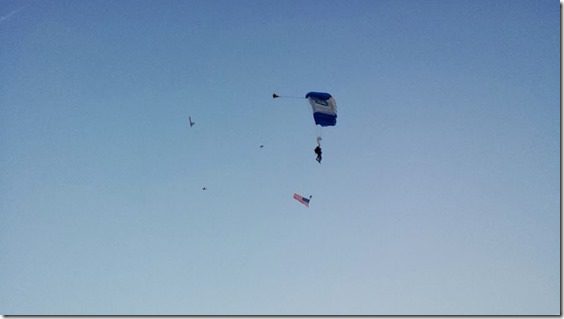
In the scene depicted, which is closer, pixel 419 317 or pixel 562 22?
pixel 419 317

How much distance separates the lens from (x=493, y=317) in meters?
34.9

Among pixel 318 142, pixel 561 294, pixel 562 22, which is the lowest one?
pixel 561 294

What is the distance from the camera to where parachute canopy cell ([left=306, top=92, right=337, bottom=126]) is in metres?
52.4

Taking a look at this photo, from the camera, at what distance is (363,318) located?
34.9m

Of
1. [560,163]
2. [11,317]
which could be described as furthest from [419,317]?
[11,317]

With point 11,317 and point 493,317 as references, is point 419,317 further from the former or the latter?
point 11,317

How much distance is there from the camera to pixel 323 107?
173 feet

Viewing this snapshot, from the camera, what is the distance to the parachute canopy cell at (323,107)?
52406mm

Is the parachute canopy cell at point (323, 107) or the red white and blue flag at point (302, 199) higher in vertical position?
the parachute canopy cell at point (323, 107)

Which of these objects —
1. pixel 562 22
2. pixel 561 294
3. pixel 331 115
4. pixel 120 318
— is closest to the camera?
pixel 120 318

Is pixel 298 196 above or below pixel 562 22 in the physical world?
below

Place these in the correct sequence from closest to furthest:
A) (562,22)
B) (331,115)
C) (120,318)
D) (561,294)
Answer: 1. (120,318)
2. (561,294)
3. (562,22)
4. (331,115)

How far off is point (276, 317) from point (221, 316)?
2353 mm

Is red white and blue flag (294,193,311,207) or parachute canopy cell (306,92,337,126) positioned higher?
parachute canopy cell (306,92,337,126)
